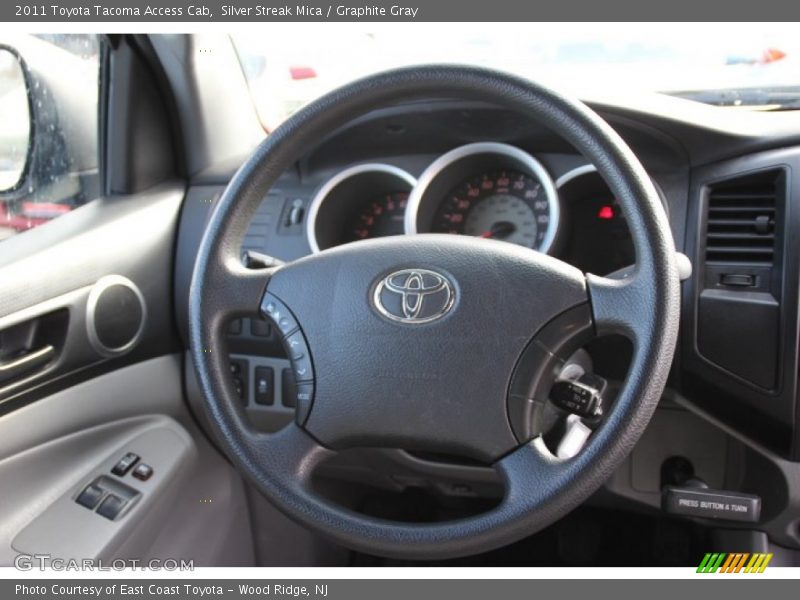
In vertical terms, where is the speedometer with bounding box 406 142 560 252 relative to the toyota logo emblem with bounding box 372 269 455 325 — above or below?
above

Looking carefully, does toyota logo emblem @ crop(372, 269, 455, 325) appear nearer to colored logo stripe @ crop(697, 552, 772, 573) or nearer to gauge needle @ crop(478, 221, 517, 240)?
gauge needle @ crop(478, 221, 517, 240)

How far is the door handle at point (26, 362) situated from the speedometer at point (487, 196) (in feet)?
2.24

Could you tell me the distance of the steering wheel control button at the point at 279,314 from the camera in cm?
106

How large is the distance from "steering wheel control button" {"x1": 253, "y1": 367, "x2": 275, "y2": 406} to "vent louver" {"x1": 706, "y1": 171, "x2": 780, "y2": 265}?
2.78 feet

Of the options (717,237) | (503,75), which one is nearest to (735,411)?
(717,237)

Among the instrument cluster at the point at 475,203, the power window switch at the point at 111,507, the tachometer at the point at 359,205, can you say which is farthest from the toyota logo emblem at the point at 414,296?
the power window switch at the point at 111,507

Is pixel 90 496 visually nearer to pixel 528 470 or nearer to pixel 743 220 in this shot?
pixel 528 470

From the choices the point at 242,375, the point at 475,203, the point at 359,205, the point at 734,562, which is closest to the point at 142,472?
the point at 242,375

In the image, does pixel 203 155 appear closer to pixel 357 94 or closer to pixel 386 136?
pixel 386 136

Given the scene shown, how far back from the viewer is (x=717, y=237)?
4.20 feet

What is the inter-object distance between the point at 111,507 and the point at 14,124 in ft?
2.70

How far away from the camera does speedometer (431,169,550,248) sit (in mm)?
1420

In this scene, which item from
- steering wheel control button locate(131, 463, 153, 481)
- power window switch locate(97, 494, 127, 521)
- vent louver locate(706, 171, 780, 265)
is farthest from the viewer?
steering wheel control button locate(131, 463, 153, 481)

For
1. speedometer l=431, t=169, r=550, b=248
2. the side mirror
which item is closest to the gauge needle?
speedometer l=431, t=169, r=550, b=248
